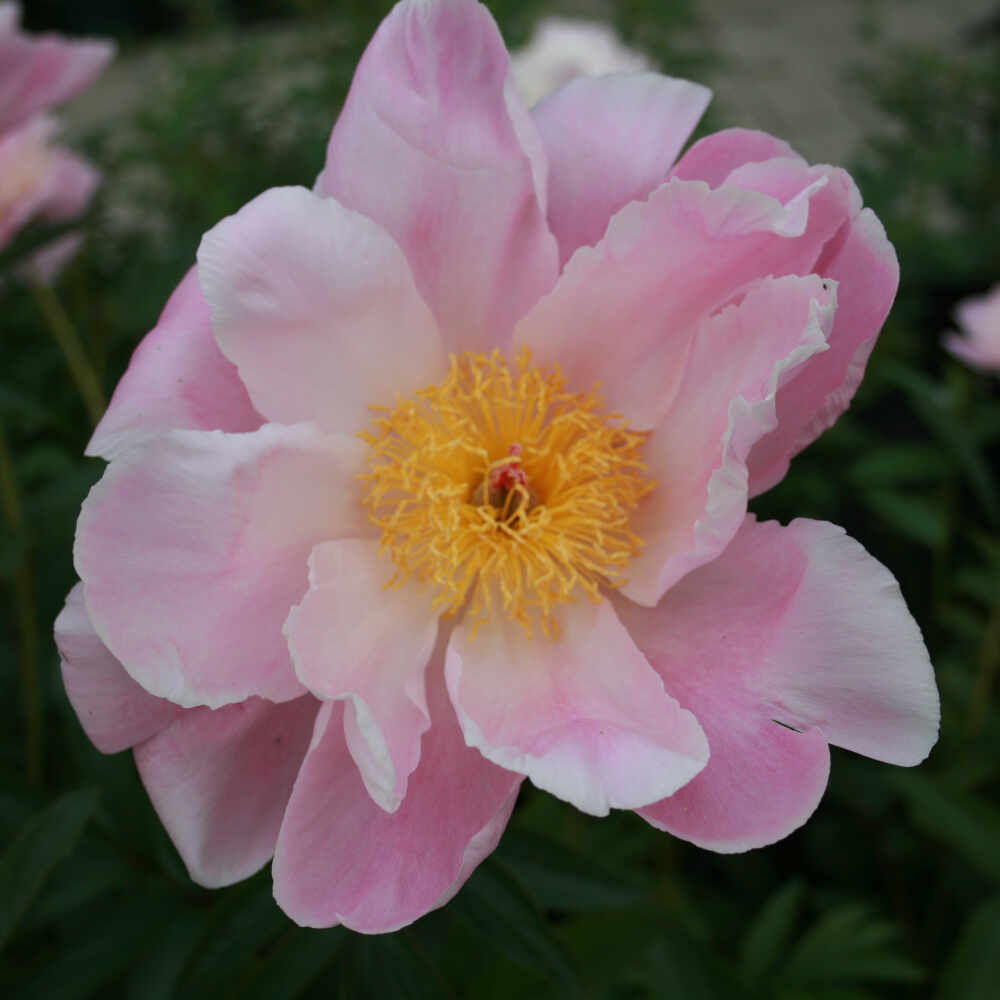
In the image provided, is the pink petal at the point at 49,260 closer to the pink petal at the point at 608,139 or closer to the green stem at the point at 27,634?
the green stem at the point at 27,634

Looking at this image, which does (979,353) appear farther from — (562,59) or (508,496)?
(508,496)

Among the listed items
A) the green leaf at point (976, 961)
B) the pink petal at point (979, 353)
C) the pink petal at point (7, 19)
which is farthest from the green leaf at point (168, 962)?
the pink petal at point (979, 353)

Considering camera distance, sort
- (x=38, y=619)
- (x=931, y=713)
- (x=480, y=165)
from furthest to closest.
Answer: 1. (x=38, y=619)
2. (x=480, y=165)
3. (x=931, y=713)

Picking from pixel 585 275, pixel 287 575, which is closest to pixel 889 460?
pixel 585 275

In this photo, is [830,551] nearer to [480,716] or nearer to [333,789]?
[480,716]

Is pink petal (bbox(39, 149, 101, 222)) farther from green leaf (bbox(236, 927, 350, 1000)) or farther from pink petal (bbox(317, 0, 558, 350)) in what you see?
green leaf (bbox(236, 927, 350, 1000))

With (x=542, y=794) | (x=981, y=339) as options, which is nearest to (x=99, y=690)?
(x=542, y=794)

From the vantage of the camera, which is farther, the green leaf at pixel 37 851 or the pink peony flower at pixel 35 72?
the pink peony flower at pixel 35 72

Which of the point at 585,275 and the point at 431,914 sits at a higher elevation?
the point at 585,275
